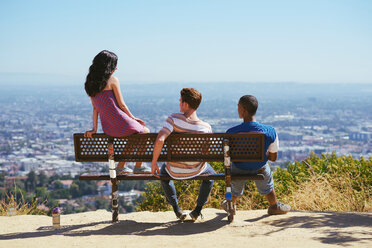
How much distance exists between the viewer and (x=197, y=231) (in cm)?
470

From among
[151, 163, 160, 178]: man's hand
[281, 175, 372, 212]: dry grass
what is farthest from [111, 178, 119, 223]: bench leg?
[281, 175, 372, 212]: dry grass

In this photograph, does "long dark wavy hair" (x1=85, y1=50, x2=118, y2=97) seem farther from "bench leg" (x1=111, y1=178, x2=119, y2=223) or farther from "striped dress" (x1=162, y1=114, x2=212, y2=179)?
"bench leg" (x1=111, y1=178, x2=119, y2=223)

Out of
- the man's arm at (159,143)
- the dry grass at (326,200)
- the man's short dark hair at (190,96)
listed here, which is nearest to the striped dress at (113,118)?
the man's arm at (159,143)

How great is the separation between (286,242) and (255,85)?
130m

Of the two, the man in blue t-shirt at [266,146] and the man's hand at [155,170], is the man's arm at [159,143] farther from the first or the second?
the man in blue t-shirt at [266,146]

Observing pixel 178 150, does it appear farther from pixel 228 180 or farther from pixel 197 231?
pixel 197 231

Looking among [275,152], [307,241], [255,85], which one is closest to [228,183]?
[275,152]

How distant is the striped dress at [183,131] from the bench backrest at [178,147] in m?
0.08

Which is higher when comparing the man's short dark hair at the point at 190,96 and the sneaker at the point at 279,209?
the man's short dark hair at the point at 190,96

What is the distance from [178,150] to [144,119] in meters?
60.9

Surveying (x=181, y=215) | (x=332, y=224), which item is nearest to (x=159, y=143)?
(x=181, y=215)

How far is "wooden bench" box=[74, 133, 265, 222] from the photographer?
475 cm

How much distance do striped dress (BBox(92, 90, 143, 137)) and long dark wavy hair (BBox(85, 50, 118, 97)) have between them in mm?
82

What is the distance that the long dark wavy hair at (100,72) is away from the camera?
16.0 ft
